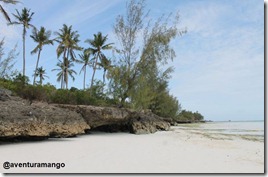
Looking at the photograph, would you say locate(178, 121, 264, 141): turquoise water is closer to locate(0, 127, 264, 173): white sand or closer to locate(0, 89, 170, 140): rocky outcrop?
locate(0, 89, 170, 140): rocky outcrop

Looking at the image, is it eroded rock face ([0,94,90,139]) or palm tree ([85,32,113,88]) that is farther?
palm tree ([85,32,113,88])

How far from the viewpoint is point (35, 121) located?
30.7 feet

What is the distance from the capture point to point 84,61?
1592 inches

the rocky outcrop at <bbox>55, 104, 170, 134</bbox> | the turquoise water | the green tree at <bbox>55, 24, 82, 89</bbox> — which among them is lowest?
the turquoise water

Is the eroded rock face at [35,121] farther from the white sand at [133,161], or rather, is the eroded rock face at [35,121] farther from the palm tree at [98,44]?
the palm tree at [98,44]

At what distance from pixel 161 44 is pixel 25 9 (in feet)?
67.8

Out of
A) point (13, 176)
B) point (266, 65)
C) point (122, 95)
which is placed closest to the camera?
point (13, 176)

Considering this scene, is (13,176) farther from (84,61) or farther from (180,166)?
(84,61)

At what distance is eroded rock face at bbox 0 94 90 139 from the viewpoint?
8.60 m

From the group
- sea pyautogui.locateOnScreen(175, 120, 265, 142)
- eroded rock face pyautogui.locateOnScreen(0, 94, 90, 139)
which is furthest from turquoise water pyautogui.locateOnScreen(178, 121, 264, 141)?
eroded rock face pyautogui.locateOnScreen(0, 94, 90, 139)

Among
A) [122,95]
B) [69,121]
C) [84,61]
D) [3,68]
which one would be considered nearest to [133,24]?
[122,95]

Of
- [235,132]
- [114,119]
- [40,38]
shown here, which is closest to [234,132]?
[235,132]

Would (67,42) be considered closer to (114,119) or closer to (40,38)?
(40,38)

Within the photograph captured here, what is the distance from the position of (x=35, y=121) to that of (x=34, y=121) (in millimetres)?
45
